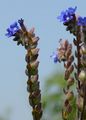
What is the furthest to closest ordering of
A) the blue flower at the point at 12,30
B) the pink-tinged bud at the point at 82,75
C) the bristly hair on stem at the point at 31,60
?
the blue flower at the point at 12,30
the bristly hair on stem at the point at 31,60
the pink-tinged bud at the point at 82,75

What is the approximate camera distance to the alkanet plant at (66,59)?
350 centimetres

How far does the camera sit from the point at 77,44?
3.61m

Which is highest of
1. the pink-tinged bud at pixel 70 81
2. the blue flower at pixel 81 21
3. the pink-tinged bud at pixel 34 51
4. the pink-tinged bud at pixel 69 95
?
the blue flower at pixel 81 21

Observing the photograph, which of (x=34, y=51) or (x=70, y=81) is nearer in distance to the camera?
(x=34, y=51)

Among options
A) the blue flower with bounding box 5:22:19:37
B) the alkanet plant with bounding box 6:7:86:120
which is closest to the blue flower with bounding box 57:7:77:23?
the alkanet plant with bounding box 6:7:86:120

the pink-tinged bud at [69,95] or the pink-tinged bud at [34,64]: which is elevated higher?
the pink-tinged bud at [34,64]

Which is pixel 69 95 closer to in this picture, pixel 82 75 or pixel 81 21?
pixel 82 75

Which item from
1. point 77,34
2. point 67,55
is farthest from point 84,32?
point 67,55

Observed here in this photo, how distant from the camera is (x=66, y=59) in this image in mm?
3945

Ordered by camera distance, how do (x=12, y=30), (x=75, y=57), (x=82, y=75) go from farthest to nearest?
(x=12, y=30) < (x=75, y=57) < (x=82, y=75)

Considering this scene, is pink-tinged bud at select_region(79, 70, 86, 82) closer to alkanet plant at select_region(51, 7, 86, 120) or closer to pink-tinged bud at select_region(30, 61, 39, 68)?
alkanet plant at select_region(51, 7, 86, 120)

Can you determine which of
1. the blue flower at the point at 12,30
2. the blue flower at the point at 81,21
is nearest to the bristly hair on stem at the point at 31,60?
the blue flower at the point at 12,30

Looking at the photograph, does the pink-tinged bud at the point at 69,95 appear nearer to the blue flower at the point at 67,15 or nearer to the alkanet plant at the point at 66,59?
the alkanet plant at the point at 66,59

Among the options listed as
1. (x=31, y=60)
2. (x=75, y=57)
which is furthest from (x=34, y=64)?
(x=75, y=57)
